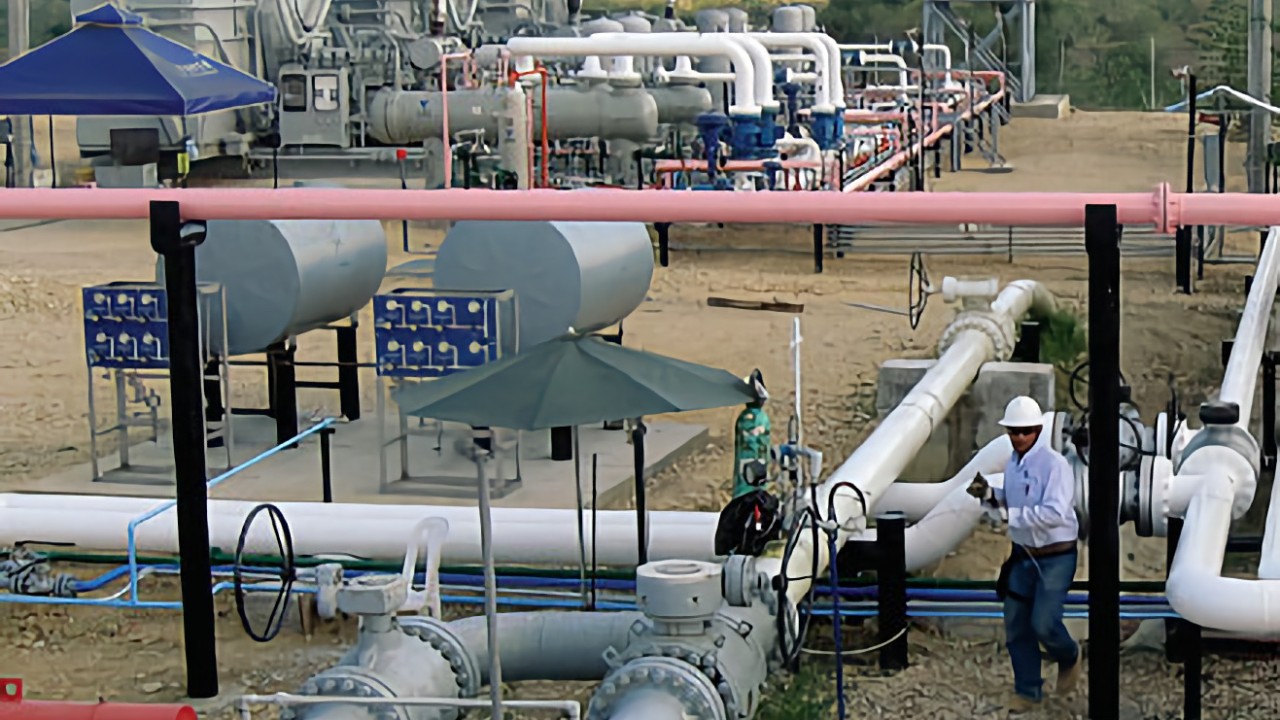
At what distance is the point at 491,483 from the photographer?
11969mm

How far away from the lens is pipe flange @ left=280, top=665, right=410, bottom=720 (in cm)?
689

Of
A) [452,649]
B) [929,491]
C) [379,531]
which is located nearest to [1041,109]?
[929,491]

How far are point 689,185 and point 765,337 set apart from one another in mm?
5863

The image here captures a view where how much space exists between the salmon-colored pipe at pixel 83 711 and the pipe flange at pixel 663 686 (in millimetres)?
1526

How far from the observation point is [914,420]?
36.4 feet

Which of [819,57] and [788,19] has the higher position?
[788,19]

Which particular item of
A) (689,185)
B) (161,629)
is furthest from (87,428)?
(689,185)

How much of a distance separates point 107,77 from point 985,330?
25.0 feet

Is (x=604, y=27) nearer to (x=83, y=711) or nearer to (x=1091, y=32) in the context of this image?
(x=83, y=711)

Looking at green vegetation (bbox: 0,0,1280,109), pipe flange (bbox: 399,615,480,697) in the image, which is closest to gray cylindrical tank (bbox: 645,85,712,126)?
green vegetation (bbox: 0,0,1280,109)

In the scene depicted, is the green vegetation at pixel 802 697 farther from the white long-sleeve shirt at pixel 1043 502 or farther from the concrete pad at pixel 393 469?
the concrete pad at pixel 393 469

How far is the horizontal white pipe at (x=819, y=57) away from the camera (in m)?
24.2

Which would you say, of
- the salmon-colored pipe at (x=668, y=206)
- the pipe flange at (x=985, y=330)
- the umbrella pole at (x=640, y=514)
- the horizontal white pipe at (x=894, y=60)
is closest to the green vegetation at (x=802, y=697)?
the umbrella pole at (x=640, y=514)

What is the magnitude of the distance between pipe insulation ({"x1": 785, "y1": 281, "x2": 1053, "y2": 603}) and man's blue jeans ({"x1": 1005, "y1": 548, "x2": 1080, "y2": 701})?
0.75 m
